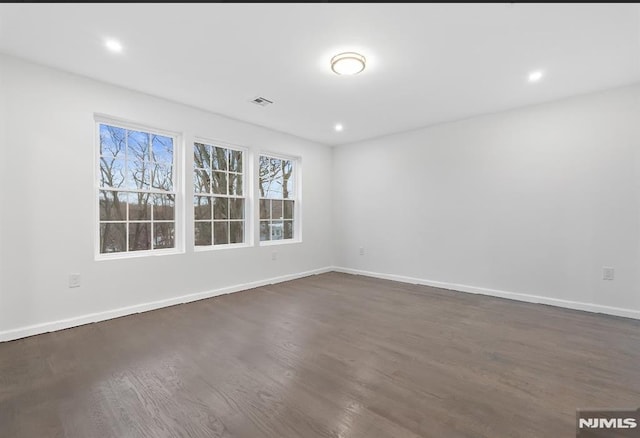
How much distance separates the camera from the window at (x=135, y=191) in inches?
128

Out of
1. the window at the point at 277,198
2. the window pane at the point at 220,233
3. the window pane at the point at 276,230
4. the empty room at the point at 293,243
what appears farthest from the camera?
the window pane at the point at 276,230

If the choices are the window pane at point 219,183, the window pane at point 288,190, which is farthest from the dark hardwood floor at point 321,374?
the window pane at point 288,190

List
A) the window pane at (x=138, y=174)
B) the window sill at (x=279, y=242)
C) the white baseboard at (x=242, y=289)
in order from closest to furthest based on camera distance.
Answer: the white baseboard at (x=242, y=289) → the window pane at (x=138, y=174) → the window sill at (x=279, y=242)

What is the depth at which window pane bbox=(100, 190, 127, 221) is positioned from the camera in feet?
10.5

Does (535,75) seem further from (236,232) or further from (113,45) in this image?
(236,232)

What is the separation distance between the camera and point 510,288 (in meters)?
3.90

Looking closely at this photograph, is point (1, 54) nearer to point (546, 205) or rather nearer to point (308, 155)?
point (308, 155)

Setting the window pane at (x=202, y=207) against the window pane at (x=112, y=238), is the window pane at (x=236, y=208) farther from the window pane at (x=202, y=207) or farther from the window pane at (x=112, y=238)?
the window pane at (x=112, y=238)

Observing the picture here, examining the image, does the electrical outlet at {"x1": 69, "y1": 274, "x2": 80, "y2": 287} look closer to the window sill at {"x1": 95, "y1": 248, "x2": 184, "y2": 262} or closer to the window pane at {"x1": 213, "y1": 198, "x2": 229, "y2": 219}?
the window sill at {"x1": 95, "y1": 248, "x2": 184, "y2": 262}

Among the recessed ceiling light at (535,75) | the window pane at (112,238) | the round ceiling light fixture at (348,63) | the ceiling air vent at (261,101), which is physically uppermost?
the ceiling air vent at (261,101)

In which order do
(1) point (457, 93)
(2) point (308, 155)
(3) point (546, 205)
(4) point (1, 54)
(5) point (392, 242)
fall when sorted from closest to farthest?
(4) point (1, 54)
(1) point (457, 93)
(3) point (546, 205)
(5) point (392, 242)
(2) point (308, 155)

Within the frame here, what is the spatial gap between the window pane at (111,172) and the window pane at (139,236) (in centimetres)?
51

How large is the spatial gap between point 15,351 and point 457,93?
494 cm

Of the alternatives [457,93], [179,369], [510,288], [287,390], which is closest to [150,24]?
[179,369]
